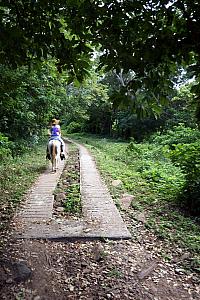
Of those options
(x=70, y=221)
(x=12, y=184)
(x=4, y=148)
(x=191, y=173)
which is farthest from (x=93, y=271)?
(x=4, y=148)

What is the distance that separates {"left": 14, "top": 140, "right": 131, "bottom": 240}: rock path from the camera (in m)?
4.61

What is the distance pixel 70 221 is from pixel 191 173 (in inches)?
118

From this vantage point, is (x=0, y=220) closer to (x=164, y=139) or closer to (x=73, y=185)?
(x=73, y=185)

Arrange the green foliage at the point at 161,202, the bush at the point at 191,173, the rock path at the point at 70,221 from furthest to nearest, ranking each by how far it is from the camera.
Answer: the bush at the point at 191,173
the green foliage at the point at 161,202
the rock path at the point at 70,221

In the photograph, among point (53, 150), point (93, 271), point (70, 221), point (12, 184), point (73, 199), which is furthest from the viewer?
point (53, 150)

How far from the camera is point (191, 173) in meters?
6.57

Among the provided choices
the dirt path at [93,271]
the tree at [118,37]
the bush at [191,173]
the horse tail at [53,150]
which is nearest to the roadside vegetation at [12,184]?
the horse tail at [53,150]

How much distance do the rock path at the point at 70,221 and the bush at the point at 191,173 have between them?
5.36 feet

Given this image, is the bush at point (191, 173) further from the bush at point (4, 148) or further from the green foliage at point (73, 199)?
the bush at point (4, 148)

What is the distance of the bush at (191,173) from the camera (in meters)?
6.12

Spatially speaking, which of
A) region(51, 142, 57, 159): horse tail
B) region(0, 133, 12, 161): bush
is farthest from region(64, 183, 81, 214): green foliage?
region(0, 133, 12, 161): bush

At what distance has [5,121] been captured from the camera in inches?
501

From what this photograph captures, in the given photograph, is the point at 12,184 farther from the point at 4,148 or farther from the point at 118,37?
the point at 118,37

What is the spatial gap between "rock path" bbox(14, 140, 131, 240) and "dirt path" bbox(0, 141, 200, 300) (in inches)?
5.5
